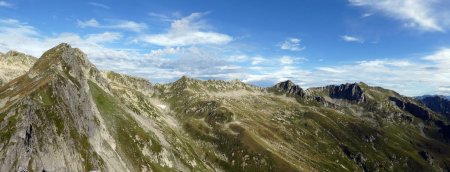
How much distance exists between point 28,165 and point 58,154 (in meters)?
16.1

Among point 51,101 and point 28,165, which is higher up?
point 51,101

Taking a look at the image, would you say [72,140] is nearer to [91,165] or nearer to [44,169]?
[91,165]

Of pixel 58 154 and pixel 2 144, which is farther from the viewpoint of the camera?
pixel 58 154

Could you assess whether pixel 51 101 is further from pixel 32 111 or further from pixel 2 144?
pixel 2 144

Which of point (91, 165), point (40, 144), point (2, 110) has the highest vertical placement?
point (2, 110)

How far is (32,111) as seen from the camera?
173375 millimetres

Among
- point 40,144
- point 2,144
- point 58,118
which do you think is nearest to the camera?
point 2,144

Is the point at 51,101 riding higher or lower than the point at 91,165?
higher

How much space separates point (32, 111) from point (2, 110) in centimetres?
1340

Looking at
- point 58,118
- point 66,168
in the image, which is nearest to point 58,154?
point 66,168

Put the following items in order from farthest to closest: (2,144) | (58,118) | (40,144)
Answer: (58,118) → (40,144) → (2,144)

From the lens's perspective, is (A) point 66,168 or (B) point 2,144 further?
(A) point 66,168

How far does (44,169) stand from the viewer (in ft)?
530

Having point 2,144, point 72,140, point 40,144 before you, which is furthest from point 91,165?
point 2,144
